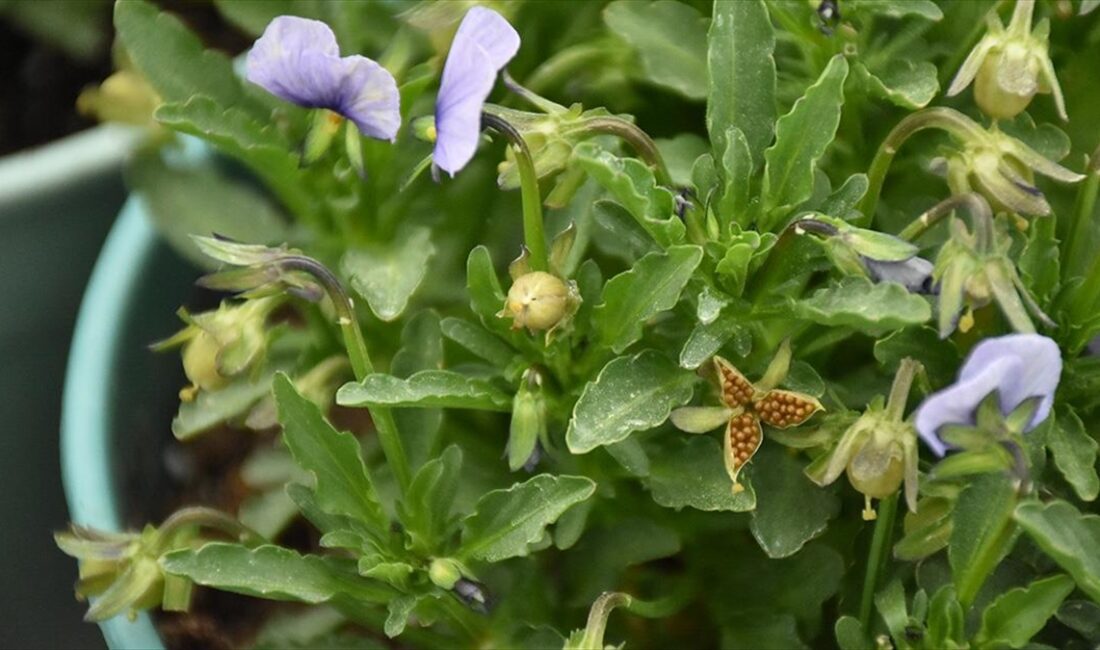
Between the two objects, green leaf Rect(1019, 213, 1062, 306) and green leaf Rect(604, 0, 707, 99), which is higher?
green leaf Rect(604, 0, 707, 99)

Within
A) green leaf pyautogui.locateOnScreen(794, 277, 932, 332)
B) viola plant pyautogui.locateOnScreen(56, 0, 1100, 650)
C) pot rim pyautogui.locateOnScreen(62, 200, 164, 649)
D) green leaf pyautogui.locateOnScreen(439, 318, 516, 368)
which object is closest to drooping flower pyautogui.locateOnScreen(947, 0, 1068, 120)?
viola plant pyautogui.locateOnScreen(56, 0, 1100, 650)

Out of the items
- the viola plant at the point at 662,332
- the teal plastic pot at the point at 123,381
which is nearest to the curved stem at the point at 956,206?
the viola plant at the point at 662,332

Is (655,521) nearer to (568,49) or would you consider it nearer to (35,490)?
(568,49)

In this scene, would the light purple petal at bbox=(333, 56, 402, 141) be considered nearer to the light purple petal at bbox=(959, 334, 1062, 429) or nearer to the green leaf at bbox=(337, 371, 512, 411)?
the green leaf at bbox=(337, 371, 512, 411)

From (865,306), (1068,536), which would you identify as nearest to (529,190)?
(865,306)

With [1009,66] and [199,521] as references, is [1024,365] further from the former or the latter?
[199,521]

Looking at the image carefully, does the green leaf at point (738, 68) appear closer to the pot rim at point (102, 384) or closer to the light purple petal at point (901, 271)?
the light purple petal at point (901, 271)

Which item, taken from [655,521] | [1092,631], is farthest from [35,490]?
[1092,631]
